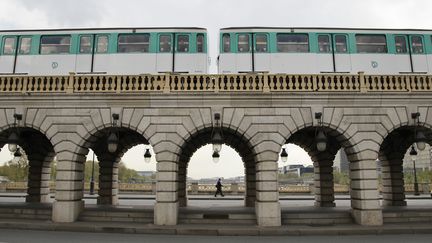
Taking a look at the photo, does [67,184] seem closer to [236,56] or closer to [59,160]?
[59,160]

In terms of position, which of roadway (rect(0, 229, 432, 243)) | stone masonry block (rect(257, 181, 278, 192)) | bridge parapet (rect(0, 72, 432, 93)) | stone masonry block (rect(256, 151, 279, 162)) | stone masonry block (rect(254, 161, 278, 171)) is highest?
bridge parapet (rect(0, 72, 432, 93))

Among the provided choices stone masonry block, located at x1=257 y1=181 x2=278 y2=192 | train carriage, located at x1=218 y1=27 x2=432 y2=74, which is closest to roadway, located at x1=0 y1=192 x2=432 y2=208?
stone masonry block, located at x1=257 y1=181 x2=278 y2=192

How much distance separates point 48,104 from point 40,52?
12.1 feet

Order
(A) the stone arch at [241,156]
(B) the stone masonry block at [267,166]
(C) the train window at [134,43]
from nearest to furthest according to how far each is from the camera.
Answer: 1. (B) the stone masonry block at [267,166]
2. (C) the train window at [134,43]
3. (A) the stone arch at [241,156]

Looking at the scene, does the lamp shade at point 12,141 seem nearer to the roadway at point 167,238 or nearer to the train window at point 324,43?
the roadway at point 167,238

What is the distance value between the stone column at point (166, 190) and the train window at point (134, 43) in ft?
17.5

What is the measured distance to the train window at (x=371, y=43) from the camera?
16844mm

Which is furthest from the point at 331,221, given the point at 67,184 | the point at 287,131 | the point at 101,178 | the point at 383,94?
the point at 101,178

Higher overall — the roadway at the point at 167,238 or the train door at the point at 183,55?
the train door at the point at 183,55

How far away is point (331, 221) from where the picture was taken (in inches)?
580

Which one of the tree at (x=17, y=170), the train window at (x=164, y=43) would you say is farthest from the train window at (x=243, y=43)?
the tree at (x=17, y=170)

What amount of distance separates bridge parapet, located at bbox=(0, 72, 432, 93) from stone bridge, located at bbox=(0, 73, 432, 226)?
4 centimetres

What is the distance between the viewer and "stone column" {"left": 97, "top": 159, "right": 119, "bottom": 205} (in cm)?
2034

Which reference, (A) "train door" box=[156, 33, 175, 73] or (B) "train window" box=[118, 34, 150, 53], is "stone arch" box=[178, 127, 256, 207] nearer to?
(A) "train door" box=[156, 33, 175, 73]
